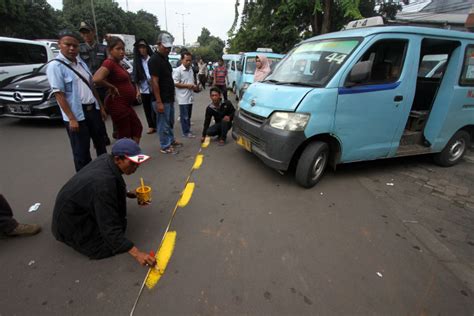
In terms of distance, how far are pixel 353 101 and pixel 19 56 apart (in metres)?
8.71

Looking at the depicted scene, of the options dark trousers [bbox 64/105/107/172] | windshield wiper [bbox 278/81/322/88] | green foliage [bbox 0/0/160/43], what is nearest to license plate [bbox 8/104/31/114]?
dark trousers [bbox 64/105/107/172]

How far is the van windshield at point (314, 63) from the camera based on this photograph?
3.25m

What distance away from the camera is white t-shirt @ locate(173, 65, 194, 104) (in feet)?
16.3

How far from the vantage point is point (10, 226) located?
2342 millimetres

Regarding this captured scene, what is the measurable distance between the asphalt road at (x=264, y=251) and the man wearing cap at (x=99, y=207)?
182 millimetres

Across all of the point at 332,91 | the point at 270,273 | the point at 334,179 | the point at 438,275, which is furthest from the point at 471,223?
the point at 270,273

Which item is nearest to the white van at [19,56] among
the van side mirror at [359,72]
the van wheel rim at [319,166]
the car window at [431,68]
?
the van wheel rim at [319,166]

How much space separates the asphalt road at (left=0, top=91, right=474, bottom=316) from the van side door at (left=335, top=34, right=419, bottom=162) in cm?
66

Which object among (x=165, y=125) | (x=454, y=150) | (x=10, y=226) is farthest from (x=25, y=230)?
(x=454, y=150)

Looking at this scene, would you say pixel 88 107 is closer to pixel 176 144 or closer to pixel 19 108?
pixel 176 144

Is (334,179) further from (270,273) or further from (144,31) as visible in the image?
(144,31)

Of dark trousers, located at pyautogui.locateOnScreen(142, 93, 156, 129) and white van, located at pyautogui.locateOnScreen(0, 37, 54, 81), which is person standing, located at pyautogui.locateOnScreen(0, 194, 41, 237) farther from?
white van, located at pyautogui.locateOnScreen(0, 37, 54, 81)

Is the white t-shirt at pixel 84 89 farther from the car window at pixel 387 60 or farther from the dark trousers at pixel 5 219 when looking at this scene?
the car window at pixel 387 60

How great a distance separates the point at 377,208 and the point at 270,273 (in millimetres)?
1821
